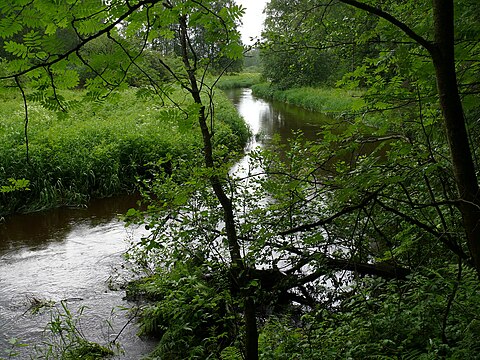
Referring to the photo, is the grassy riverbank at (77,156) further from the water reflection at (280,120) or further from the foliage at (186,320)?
the water reflection at (280,120)

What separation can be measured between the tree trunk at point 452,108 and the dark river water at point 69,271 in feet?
9.63

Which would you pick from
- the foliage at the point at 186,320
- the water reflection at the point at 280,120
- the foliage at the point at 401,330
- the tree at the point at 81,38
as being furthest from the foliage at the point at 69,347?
the water reflection at the point at 280,120

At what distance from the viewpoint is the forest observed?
192cm

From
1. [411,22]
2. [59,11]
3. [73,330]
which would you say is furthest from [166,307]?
[411,22]

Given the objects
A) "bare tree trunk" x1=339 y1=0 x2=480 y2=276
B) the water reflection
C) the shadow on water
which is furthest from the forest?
the water reflection

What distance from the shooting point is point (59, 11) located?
5.91ft

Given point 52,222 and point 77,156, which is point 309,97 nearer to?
point 77,156

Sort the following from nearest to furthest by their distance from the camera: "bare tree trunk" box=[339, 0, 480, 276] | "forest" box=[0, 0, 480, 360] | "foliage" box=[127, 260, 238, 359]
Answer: "bare tree trunk" box=[339, 0, 480, 276] < "forest" box=[0, 0, 480, 360] < "foliage" box=[127, 260, 238, 359]

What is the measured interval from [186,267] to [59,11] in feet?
11.3

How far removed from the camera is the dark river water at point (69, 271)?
5320 millimetres

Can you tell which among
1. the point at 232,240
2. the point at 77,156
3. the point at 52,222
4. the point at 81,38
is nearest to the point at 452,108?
the point at 81,38

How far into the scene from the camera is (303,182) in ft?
10.3

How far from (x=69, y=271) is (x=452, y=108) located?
21.3 feet

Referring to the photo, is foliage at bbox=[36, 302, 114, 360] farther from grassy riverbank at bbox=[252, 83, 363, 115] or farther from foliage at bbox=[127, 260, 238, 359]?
grassy riverbank at bbox=[252, 83, 363, 115]
